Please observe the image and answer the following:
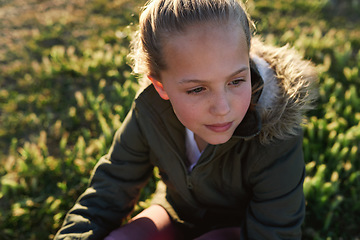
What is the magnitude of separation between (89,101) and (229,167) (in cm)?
202

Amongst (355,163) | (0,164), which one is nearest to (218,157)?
(355,163)

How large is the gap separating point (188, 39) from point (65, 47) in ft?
10.4

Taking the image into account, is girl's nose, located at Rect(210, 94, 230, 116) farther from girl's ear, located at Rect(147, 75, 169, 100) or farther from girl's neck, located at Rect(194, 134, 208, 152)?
girl's neck, located at Rect(194, 134, 208, 152)

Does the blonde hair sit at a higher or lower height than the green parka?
higher

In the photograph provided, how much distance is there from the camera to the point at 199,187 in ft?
5.92

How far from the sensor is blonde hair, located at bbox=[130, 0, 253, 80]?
1.33 m

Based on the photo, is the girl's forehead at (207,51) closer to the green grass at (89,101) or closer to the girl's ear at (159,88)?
the girl's ear at (159,88)

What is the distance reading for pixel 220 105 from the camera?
1.39 meters

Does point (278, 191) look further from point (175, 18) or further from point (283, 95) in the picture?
point (175, 18)

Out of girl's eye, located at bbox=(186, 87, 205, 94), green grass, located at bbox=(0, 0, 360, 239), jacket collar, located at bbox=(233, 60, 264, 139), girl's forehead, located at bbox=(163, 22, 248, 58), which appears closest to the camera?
girl's forehead, located at bbox=(163, 22, 248, 58)

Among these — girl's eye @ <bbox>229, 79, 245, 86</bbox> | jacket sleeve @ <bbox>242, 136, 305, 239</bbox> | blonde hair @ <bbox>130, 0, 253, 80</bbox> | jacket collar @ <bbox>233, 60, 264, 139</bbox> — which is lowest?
jacket sleeve @ <bbox>242, 136, 305, 239</bbox>

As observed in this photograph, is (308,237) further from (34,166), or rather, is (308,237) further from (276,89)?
(34,166)

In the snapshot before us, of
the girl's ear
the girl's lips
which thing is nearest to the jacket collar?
the girl's lips

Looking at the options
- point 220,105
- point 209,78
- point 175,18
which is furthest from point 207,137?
point 175,18
